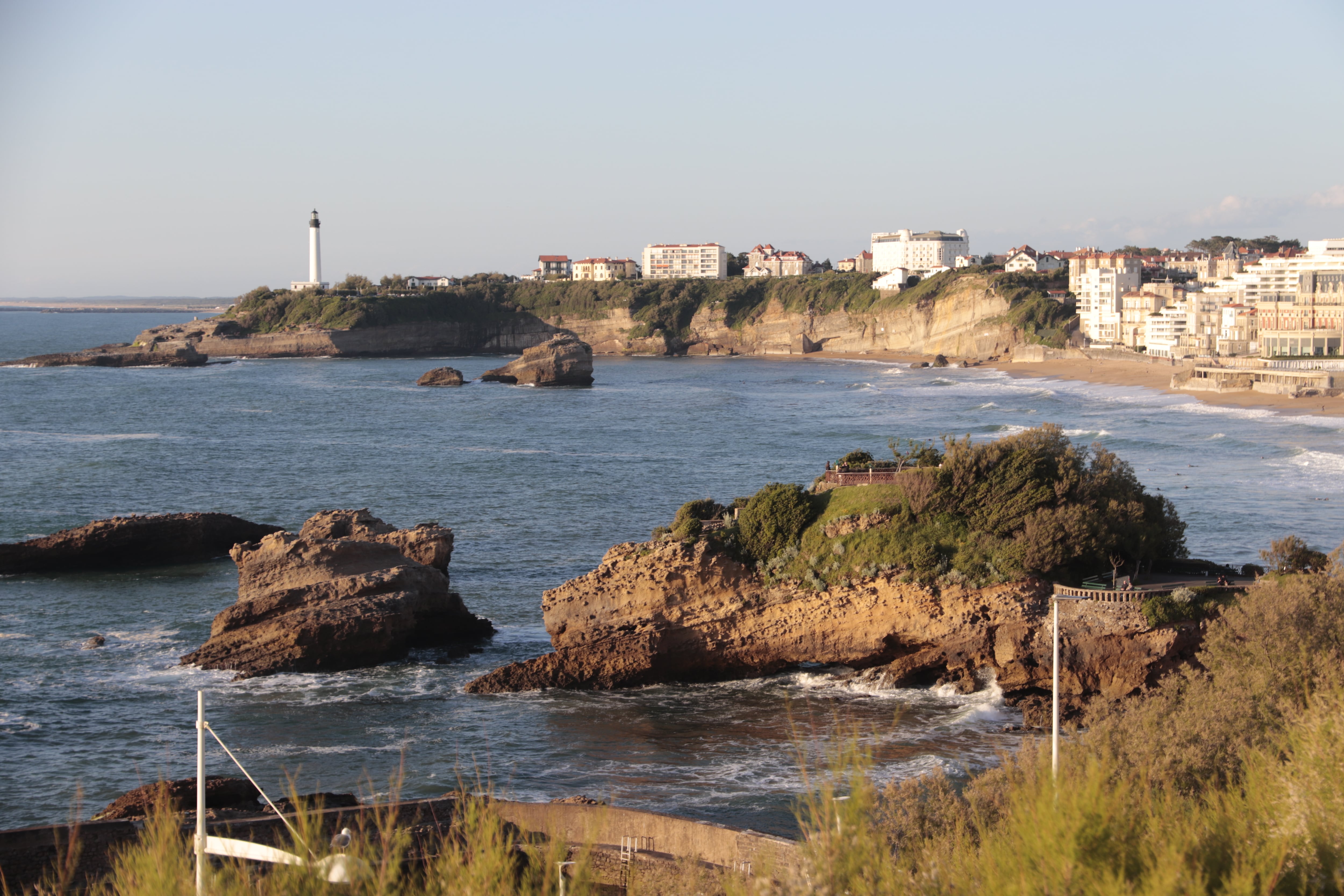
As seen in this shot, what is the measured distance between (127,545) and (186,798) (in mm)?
20911

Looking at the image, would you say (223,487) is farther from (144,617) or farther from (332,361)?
(332,361)

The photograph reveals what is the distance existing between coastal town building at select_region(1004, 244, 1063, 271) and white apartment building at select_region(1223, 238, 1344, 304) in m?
34.4

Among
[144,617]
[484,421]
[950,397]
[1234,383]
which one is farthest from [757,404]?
[144,617]

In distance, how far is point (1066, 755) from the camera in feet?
36.1

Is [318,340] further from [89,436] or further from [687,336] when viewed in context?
[89,436]

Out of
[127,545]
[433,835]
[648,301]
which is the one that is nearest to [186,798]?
[433,835]

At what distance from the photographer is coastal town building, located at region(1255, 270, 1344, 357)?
99312 mm

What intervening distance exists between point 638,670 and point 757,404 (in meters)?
64.0

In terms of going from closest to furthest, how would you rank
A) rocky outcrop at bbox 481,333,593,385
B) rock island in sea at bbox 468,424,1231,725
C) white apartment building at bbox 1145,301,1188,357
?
rock island in sea at bbox 468,424,1231,725 → rocky outcrop at bbox 481,333,593,385 → white apartment building at bbox 1145,301,1188,357

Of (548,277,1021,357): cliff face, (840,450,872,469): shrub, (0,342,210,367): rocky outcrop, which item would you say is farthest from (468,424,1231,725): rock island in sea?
(548,277,1021,357): cliff face

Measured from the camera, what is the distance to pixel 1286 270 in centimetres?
12525

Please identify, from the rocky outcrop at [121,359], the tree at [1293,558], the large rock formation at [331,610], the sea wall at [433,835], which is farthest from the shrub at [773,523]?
the rocky outcrop at [121,359]

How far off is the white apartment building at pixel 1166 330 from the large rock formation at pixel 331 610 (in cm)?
10454

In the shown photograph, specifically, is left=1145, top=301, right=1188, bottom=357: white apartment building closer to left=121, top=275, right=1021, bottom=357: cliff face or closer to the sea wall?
left=121, top=275, right=1021, bottom=357: cliff face
